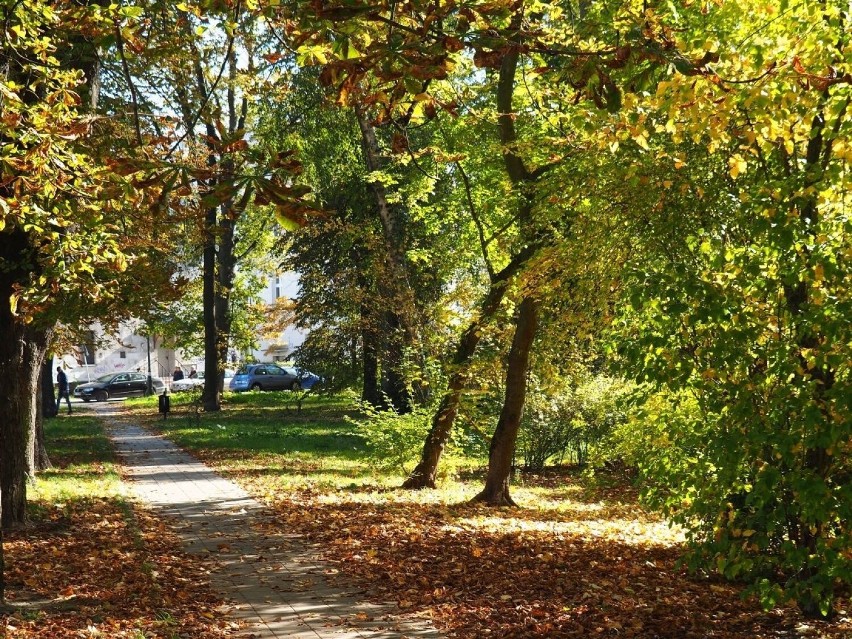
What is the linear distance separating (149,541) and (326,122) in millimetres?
15626

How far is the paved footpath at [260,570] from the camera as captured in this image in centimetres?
684

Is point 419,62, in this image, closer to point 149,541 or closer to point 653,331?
point 653,331

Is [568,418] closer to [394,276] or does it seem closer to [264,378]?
[394,276]

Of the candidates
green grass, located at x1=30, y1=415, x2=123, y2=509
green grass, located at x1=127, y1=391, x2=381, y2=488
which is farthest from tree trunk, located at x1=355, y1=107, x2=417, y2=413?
green grass, located at x1=30, y1=415, x2=123, y2=509

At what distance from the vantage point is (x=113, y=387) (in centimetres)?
4828

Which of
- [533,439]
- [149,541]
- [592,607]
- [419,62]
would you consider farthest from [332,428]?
[419,62]

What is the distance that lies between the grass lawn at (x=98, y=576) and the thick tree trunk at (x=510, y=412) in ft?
16.1

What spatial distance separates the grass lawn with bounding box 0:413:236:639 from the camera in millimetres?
6688

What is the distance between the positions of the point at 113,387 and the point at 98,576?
138 ft

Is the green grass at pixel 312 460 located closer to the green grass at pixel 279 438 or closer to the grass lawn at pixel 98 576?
the green grass at pixel 279 438

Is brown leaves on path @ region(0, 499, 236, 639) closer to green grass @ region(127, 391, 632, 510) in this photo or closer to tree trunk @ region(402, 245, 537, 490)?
green grass @ region(127, 391, 632, 510)

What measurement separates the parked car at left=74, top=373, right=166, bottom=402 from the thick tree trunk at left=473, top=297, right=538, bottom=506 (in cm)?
3706

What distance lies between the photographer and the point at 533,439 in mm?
20484

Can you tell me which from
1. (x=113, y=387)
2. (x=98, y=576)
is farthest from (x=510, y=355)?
(x=113, y=387)
